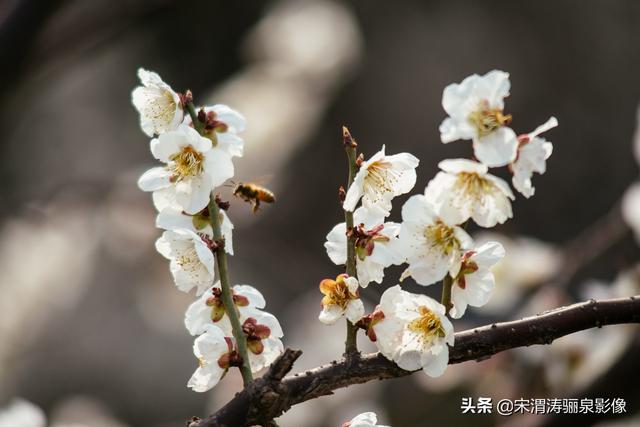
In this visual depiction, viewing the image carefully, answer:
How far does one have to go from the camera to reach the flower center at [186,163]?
0.60 m

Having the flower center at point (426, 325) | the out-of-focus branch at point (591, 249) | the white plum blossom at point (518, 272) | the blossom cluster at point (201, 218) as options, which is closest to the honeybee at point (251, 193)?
the blossom cluster at point (201, 218)

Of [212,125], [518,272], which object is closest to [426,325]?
[212,125]

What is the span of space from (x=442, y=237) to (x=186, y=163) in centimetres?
19

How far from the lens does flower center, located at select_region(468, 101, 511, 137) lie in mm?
550

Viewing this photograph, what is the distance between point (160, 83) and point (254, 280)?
3004 millimetres

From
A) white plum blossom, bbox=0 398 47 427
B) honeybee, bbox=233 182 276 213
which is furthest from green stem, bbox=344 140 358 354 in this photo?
white plum blossom, bbox=0 398 47 427

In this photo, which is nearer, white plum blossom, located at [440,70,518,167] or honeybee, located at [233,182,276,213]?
white plum blossom, located at [440,70,518,167]

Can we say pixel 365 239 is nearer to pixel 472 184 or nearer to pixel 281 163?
pixel 472 184

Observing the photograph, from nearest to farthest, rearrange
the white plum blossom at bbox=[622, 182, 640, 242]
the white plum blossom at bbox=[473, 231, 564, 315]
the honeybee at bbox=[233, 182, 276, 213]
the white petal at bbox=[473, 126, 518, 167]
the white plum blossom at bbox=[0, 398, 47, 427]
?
the white petal at bbox=[473, 126, 518, 167]
the honeybee at bbox=[233, 182, 276, 213]
the white plum blossom at bbox=[0, 398, 47, 427]
the white plum blossom at bbox=[622, 182, 640, 242]
the white plum blossom at bbox=[473, 231, 564, 315]

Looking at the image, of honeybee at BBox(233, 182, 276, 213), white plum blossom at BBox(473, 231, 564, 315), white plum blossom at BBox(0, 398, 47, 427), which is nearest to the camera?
honeybee at BBox(233, 182, 276, 213)

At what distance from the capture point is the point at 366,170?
0.59 m

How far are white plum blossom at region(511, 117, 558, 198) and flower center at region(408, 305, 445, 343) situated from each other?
0.11 metres

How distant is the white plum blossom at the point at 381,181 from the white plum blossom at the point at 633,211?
3.07 ft

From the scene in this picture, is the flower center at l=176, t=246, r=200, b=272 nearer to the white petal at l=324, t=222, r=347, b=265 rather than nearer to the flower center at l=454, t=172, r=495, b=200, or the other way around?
the white petal at l=324, t=222, r=347, b=265
